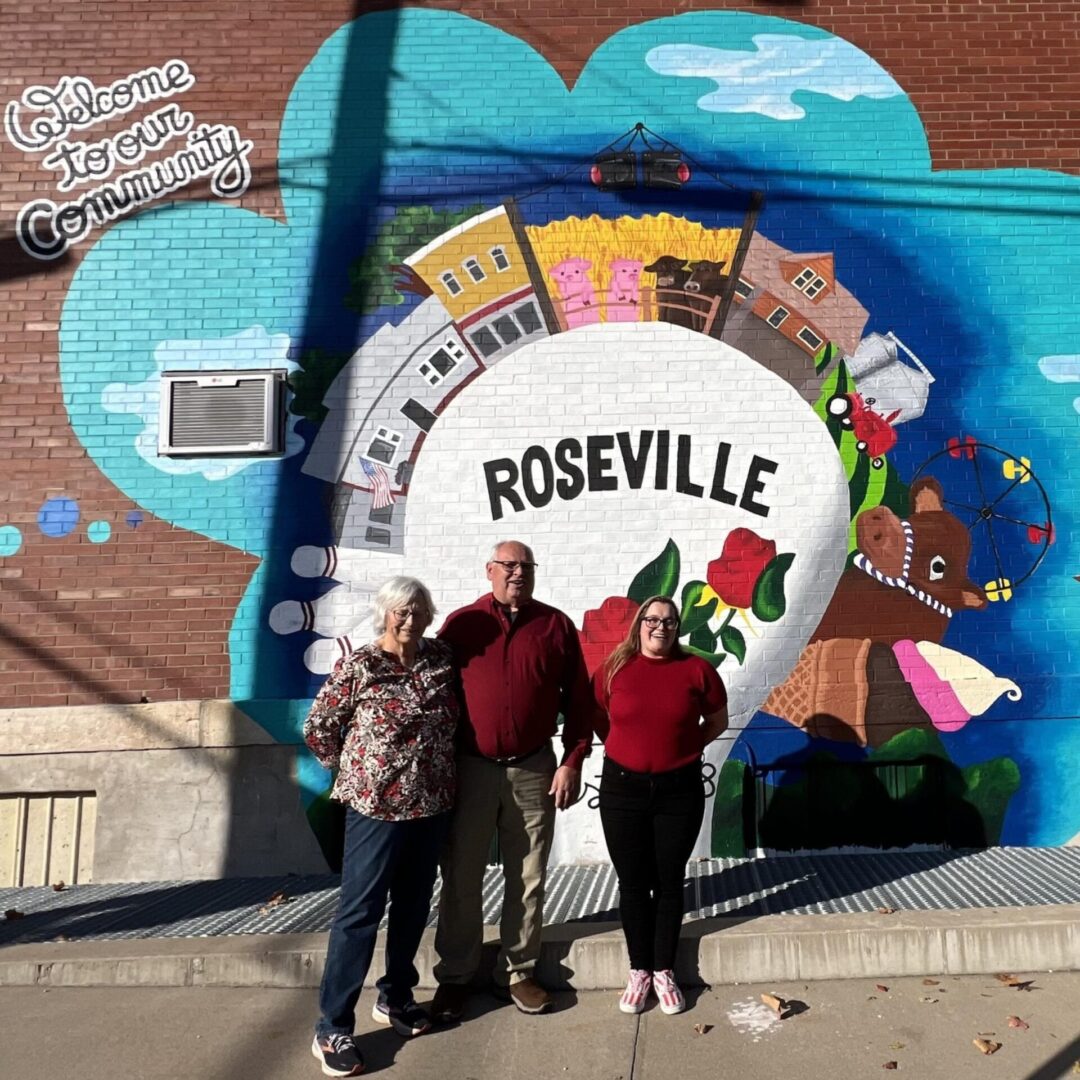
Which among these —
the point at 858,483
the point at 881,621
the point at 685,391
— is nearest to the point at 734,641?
the point at 881,621

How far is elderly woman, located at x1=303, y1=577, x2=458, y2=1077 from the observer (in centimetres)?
349

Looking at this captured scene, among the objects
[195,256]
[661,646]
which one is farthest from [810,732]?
[195,256]

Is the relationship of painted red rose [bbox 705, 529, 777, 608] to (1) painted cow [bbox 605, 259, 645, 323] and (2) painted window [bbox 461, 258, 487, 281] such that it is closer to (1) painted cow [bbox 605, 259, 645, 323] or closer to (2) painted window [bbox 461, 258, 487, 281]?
(1) painted cow [bbox 605, 259, 645, 323]

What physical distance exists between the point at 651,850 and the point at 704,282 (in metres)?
3.89

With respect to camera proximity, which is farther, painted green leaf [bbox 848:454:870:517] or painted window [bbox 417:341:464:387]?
painted window [bbox 417:341:464:387]

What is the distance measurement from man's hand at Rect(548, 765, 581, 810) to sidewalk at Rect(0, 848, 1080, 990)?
66 cm

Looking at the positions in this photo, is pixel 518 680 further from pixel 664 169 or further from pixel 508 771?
pixel 664 169

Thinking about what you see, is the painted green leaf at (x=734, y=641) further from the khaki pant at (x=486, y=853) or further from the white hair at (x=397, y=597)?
the white hair at (x=397, y=597)

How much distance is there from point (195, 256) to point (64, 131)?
1.26 m

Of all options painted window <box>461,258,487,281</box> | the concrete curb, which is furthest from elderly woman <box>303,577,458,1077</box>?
painted window <box>461,258,487,281</box>

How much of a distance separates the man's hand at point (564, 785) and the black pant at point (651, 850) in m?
0.17

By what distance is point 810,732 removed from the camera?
6.02 m

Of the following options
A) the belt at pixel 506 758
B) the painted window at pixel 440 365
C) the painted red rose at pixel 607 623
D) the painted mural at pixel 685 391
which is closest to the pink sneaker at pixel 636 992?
the belt at pixel 506 758

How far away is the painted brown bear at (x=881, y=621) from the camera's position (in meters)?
6.04
